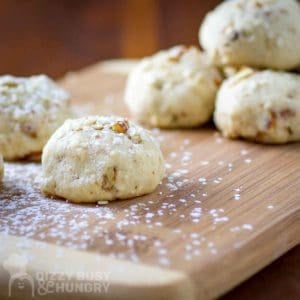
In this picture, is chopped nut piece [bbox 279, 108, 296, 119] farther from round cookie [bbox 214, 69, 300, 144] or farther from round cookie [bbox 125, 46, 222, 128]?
round cookie [bbox 125, 46, 222, 128]

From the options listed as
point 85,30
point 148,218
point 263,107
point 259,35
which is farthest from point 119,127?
point 85,30

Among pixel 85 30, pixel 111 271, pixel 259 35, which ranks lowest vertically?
pixel 111 271

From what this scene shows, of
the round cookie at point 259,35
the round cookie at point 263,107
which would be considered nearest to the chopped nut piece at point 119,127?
the round cookie at point 263,107

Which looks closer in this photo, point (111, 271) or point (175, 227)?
point (111, 271)

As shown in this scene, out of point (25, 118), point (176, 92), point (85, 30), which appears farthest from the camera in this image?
point (85, 30)

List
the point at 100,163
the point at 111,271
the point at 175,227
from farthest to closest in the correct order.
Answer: the point at 100,163 → the point at 175,227 → the point at 111,271

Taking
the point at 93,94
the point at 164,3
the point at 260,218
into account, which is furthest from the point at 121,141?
the point at 164,3

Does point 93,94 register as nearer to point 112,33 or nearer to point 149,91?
point 149,91

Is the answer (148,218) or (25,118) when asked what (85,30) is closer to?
(25,118)
